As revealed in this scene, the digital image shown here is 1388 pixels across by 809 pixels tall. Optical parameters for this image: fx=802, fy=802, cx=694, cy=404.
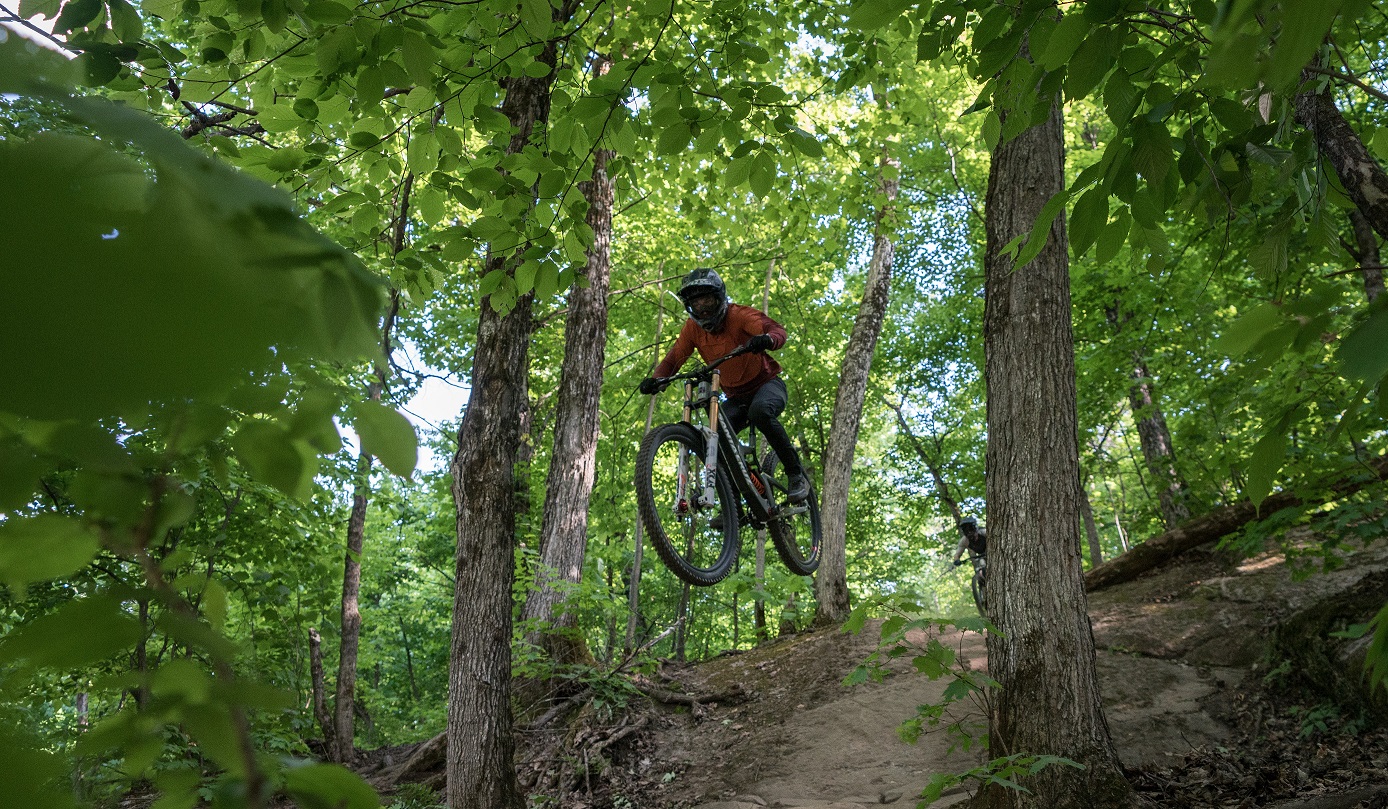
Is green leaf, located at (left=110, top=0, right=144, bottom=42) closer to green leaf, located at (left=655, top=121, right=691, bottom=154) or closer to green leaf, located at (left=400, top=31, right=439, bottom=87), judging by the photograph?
green leaf, located at (left=400, top=31, right=439, bottom=87)

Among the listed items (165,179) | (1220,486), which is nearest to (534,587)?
(165,179)

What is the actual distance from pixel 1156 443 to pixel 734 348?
9662 millimetres

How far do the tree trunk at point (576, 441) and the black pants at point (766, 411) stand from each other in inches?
98.6

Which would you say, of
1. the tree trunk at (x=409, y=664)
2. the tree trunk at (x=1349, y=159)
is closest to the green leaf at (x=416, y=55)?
the tree trunk at (x=1349, y=159)

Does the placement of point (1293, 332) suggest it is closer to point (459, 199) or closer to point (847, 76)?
point (459, 199)

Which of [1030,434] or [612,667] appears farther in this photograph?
[612,667]

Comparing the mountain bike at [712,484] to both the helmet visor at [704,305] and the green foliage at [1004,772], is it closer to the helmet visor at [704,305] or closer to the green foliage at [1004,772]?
the helmet visor at [704,305]

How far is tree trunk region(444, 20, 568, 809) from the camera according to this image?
415 centimetres

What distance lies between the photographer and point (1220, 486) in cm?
908

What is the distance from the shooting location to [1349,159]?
109 inches

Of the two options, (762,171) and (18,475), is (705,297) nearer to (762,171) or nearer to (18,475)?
(762,171)

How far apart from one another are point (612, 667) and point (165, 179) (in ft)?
26.2

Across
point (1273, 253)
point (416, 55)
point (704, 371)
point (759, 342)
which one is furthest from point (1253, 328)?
point (704, 371)

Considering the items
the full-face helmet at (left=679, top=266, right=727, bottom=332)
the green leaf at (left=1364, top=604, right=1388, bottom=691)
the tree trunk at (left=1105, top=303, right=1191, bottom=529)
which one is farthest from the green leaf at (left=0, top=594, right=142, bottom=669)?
the tree trunk at (left=1105, top=303, right=1191, bottom=529)
